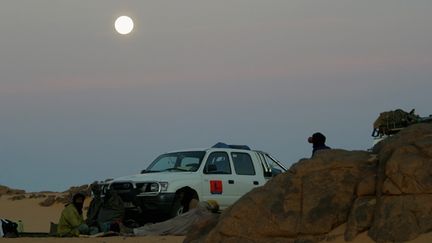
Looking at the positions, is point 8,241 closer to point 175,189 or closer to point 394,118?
point 175,189

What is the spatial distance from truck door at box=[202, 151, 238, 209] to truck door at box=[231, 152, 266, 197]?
0.50ft

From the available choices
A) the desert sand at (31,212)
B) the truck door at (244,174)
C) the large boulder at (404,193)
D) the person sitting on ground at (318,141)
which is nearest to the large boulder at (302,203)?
the large boulder at (404,193)

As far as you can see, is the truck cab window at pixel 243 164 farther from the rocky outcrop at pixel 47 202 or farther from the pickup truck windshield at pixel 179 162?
the rocky outcrop at pixel 47 202

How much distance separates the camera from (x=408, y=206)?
10.6 metres

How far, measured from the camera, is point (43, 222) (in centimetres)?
3241

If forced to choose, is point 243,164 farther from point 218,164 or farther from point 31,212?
point 31,212

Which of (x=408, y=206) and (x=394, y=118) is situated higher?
(x=394, y=118)

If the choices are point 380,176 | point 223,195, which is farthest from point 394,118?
point 380,176

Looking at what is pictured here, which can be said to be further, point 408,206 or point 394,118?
point 394,118

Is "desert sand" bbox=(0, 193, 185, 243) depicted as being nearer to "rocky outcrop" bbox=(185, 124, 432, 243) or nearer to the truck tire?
the truck tire

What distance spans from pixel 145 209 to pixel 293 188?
25.1ft

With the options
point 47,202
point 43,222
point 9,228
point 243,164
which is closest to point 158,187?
point 243,164

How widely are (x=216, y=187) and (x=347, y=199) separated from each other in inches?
336

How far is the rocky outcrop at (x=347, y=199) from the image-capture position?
34.9 feet
